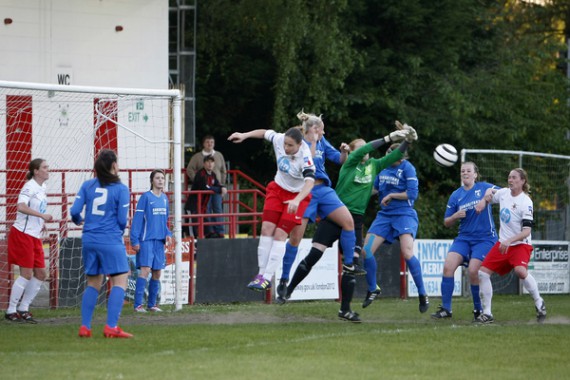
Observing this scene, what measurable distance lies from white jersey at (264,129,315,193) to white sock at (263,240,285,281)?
665mm

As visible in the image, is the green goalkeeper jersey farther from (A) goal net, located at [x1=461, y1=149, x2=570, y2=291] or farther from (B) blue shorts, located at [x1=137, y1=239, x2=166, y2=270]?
(A) goal net, located at [x1=461, y1=149, x2=570, y2=291]

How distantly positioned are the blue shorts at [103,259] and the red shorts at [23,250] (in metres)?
A: 2.83

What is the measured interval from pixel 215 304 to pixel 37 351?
833 cm

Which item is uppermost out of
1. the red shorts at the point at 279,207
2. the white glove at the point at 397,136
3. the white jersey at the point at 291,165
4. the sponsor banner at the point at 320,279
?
the white glove at the point at 397,136

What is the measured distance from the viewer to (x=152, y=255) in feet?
51.7

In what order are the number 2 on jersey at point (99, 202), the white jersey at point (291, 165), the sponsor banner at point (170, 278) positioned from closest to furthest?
the number 2 on jersey at point (99, 202) < the white jersey at point (291, 165) < the sponsor banner at point (170, 278)

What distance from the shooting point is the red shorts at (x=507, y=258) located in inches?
550

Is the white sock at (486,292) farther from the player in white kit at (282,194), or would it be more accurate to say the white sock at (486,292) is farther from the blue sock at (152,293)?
the blue sock at (152,293)

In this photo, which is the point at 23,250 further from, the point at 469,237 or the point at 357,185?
the point at 469,237

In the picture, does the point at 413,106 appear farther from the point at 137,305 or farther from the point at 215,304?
the point at 137,305

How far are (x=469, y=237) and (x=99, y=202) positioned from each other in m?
5.56

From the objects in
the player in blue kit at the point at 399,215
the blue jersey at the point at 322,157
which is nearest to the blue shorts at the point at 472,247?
the player in blue kit at the point at 399,215

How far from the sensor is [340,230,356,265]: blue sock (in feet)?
43.8

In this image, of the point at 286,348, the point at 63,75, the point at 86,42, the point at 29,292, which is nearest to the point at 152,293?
the point at 29,292
